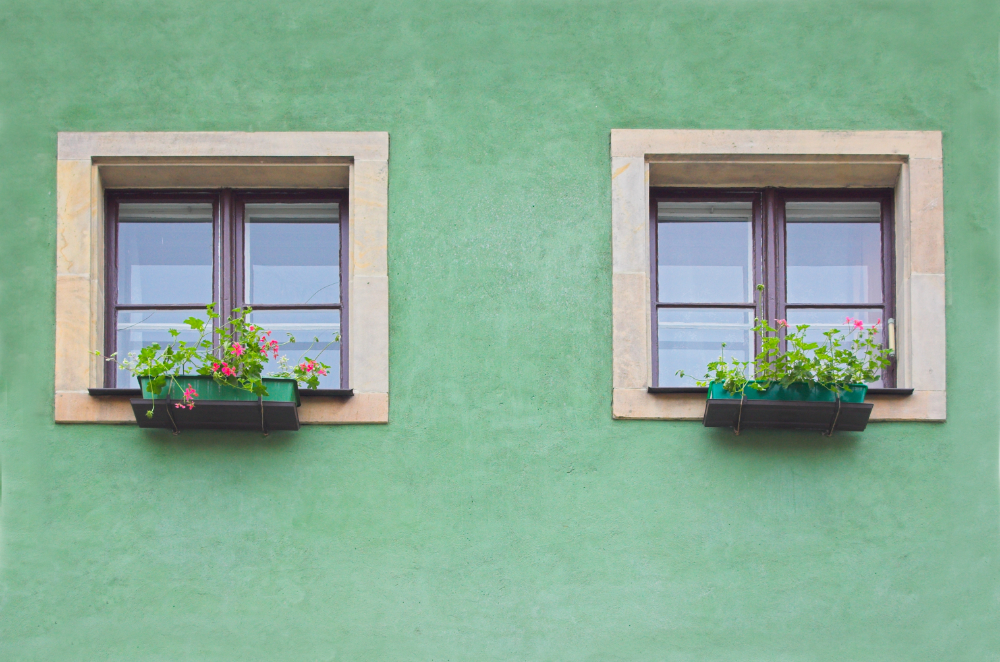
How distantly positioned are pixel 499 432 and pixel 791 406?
4.45 ft

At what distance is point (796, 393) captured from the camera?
4738mm

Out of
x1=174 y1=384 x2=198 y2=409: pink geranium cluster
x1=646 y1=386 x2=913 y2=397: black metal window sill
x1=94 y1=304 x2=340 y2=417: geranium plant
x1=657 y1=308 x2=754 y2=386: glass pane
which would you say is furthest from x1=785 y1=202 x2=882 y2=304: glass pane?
x1=174 y1=384 x2=198 y2=409: pink geranium cluster

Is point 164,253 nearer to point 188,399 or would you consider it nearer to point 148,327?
point 148,327

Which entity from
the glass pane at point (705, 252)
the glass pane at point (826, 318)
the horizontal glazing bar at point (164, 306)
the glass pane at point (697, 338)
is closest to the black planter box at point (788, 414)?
the glass pane at point (697, 338)

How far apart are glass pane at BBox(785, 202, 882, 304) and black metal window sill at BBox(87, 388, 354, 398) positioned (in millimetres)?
2362

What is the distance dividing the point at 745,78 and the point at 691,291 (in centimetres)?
111

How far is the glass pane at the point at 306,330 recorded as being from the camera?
5.22 m

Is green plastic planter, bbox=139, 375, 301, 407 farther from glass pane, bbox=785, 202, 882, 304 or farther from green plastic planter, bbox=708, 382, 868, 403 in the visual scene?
glass pane, bbox=785, 202, 882, 304

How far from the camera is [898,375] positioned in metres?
5.09

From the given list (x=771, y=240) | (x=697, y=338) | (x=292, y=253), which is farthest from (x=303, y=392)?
(x=771, y=240)

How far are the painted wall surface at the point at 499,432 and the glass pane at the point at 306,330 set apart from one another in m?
0.46

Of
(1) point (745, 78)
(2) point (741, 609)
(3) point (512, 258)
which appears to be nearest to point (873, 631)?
(2) point (741, 609)

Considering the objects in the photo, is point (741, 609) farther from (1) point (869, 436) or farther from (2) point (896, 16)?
(2) point (896, 16)

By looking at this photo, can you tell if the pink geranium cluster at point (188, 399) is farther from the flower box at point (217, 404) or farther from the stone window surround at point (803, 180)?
the stone window surround at point (803, 180)
